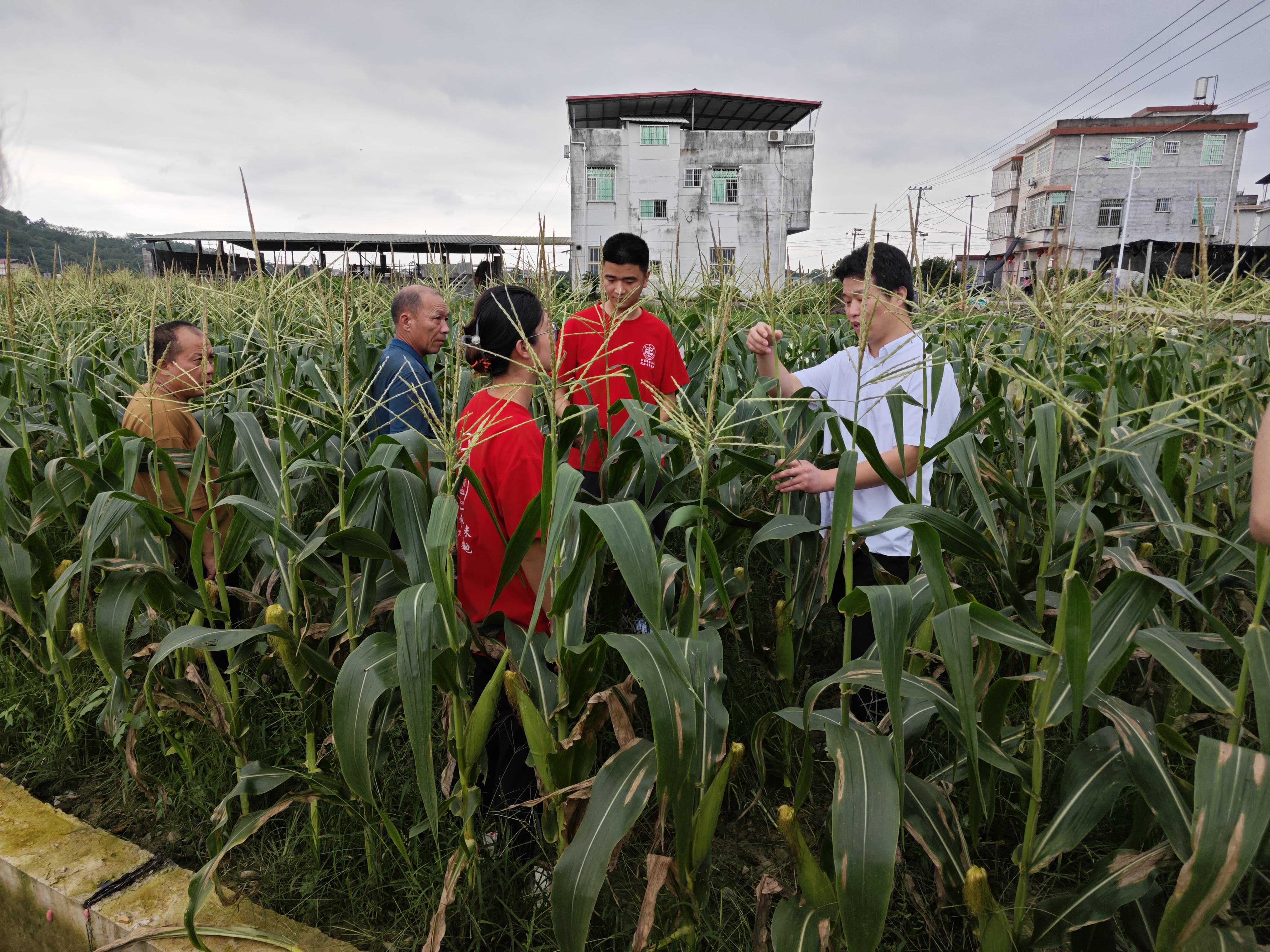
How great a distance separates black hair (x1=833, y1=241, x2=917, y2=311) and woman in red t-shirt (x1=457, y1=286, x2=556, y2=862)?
1.17 meters

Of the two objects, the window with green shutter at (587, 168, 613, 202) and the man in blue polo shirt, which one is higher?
the window with green shutter at (587, 168, 613, 202)

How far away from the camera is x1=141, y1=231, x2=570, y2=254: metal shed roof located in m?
7.19

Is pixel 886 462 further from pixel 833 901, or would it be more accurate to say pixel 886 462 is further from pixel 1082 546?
pixel 833 901

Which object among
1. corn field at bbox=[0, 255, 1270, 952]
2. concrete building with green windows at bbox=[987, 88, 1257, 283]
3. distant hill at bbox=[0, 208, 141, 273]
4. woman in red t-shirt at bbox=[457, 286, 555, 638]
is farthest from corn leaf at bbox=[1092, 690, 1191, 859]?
concrete building with green windows at bbox=[987, 88, 1257, 283]

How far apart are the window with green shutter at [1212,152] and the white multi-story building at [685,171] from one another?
26366 millimetres

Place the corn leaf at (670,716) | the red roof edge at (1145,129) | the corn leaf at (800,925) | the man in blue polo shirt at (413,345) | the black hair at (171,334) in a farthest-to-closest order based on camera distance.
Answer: the red roof edge at (1145,129) < the man in blue polo shirt at (413,345) < the black hair at (171,334) < the corn leaf at (800,925) < the corn leaf at (670,716)

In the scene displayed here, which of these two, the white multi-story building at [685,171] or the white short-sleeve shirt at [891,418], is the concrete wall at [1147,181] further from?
the white short-sleeve shirt at [891,418]

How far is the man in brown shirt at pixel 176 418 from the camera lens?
2.47 m

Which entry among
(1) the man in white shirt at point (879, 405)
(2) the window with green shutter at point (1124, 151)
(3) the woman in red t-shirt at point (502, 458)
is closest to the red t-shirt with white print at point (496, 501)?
(3) the woman in red t-shirt at point (502, 458)

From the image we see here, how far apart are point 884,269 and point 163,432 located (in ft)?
8.90

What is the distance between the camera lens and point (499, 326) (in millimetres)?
2082

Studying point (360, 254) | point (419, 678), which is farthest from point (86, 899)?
point (360, 254)

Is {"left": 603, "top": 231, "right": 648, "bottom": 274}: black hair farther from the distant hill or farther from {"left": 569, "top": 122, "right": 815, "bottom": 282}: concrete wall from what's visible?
{"left": 569, "top": 122, "right": 815, "bottom": 282}: concrete wall

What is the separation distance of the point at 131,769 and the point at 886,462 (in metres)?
2.42
